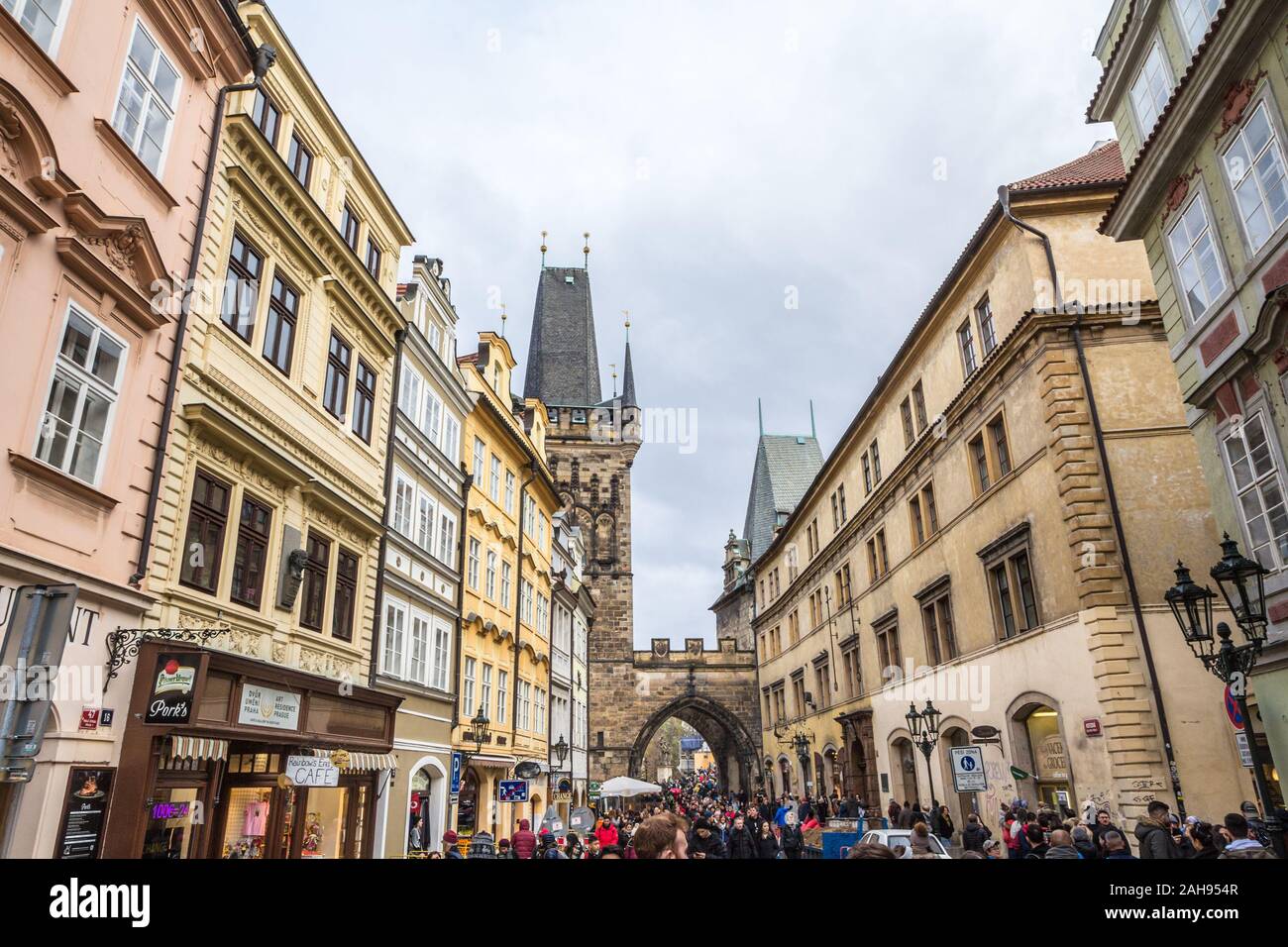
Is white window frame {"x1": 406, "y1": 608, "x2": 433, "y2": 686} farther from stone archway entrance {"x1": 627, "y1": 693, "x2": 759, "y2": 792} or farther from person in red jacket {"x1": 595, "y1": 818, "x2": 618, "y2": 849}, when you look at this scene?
stone archway entrance {"x1": 627, "y1": 693, "x2": 759, "y2": 792}

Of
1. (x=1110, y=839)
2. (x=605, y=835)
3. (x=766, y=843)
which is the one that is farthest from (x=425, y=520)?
(x=1110, y=839)

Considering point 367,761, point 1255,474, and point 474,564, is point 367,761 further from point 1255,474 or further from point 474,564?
point 1255,474

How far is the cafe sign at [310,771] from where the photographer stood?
12.2 m

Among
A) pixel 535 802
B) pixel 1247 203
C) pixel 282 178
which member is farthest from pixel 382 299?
pixel 535 802

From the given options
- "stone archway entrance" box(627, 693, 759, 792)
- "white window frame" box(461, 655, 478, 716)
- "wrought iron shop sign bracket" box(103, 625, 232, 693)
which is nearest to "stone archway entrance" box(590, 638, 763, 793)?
"stone archway entrance" box(627, 693, 759, 792)

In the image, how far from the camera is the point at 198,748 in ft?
35.0

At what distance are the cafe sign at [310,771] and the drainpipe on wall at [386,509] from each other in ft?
13.4

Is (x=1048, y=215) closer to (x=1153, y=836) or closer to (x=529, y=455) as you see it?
(x=1153, y=836)

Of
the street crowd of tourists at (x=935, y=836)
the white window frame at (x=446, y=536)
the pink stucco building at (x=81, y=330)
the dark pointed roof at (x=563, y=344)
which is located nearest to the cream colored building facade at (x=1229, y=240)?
the street crowd of tourists at (x=935, y=836)

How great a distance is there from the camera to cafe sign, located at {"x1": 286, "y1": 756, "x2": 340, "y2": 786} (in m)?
12.2

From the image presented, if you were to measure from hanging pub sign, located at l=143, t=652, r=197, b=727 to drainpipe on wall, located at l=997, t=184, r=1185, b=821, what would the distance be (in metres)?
16.3

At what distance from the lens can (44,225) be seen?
29.3 ft

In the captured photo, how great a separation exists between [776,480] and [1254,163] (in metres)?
64.9
